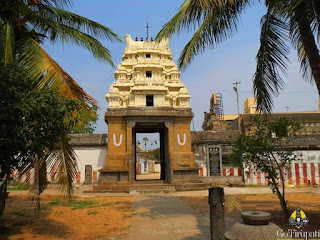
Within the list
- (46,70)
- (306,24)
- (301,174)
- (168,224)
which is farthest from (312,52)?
(301,174)

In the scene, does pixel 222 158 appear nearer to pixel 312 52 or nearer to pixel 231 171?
pixel 231 171

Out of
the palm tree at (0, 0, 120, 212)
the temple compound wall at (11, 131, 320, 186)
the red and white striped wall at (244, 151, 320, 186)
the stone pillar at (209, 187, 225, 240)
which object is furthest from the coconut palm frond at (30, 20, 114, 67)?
the red and white striped wall at (244, 151, 320, 186)

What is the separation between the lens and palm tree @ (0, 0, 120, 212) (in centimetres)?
622

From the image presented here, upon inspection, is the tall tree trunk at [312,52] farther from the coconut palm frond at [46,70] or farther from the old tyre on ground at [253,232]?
the coconut palm frond at [46,70]

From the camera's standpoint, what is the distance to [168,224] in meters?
7.17

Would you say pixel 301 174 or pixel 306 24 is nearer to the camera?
pixel 306 24

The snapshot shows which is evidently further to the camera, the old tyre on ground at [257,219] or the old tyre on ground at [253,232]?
the old tyre on ground at [257,219]

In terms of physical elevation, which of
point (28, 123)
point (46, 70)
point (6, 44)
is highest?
point (6, 44)

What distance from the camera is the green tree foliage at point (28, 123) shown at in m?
4.63

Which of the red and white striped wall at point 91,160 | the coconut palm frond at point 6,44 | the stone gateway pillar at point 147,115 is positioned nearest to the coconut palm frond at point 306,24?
the coconut palm frond at point 6,44

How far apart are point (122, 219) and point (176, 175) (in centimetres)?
909

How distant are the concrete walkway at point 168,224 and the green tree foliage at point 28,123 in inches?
83.6

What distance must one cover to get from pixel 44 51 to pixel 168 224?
5.87 meters

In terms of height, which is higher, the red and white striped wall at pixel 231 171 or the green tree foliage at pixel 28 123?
the green tree foliage at pixel 28 123
